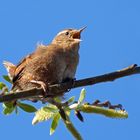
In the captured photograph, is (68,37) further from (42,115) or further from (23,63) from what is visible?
(42,115)

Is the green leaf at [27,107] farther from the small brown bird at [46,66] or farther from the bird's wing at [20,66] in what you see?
the bird's wing at [20,66]

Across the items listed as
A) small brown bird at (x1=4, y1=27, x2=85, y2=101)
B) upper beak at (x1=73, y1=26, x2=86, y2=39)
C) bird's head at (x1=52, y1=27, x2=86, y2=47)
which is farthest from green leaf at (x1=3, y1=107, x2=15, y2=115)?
upper beak at (x1=73, y1=26, x2=86, y2=39)

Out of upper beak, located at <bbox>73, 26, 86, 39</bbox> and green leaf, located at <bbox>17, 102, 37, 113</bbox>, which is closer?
green leaf, located at <bbox>17, 102, 37, 113</bbox>

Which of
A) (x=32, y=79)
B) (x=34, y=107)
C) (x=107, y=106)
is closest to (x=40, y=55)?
(x=32, y=79)

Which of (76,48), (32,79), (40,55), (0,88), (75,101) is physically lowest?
(75,101)

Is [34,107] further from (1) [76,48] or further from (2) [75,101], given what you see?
(1) [76,48]

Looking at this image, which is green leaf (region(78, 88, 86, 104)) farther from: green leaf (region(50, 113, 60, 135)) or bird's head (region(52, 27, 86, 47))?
bird's head (region(52, 27, 86, 47))

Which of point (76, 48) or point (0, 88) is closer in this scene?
Result: point (0, 88)
